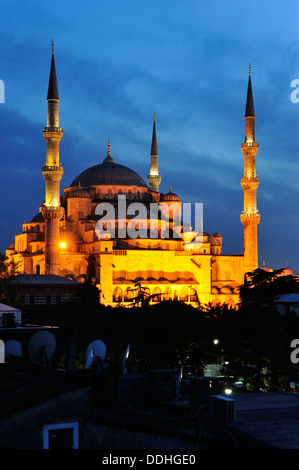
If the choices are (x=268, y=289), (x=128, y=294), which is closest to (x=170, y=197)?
(x=128, y=294)

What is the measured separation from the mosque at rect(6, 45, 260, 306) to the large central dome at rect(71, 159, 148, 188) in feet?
2.59

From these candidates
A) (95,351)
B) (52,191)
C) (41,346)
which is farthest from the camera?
(52,191)

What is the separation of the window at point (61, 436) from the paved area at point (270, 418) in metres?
1.35

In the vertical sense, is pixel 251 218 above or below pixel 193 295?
above

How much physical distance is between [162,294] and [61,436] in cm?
3437

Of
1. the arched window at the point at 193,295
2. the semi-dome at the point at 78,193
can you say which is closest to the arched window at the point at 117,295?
the arched window at the point at 193,295

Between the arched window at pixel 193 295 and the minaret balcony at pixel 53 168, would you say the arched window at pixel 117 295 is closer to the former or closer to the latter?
the arched window at pixel 193 295

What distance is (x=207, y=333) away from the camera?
25.0 m

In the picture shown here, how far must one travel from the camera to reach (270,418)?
254 inches

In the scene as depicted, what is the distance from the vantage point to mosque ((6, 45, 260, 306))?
38000mm

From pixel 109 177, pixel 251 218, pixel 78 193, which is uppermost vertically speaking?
pixel 109 177

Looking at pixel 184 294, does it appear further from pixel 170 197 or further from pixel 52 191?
pixel 52 191

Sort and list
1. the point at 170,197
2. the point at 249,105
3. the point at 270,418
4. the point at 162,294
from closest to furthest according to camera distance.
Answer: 1. the point at 270,418
2. the point at 162,294
3. the point at 249,105
4. the point at 170,197

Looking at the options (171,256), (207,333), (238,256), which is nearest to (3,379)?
(207,333)
